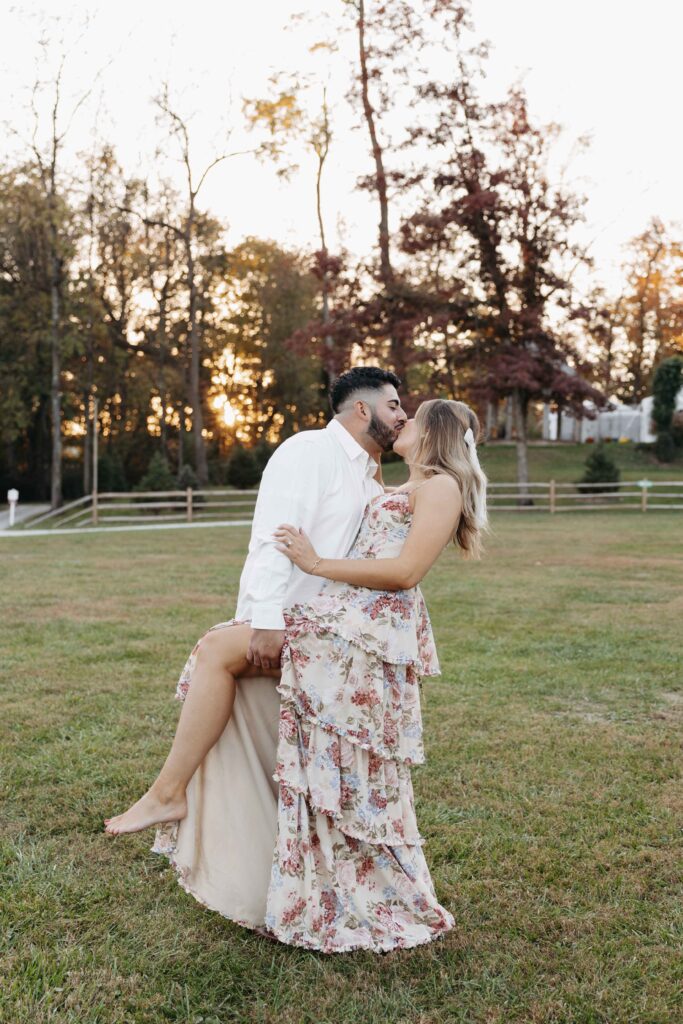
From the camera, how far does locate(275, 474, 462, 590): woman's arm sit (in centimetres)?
315

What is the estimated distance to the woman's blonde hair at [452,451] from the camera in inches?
131

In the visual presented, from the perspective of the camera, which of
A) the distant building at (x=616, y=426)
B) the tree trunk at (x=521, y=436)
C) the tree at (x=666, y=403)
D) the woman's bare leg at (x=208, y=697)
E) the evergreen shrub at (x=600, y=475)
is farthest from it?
the distant building at (x=616, y=426)

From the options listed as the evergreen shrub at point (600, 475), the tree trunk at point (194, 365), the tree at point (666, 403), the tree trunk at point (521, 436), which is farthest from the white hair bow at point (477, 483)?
the tree at point (666, 403)

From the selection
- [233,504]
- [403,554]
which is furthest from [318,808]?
[233,504]

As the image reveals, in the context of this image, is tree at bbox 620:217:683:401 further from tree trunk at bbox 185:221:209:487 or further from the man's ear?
the man's ear

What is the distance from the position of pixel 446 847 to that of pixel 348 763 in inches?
46.7

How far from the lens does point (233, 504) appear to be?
28.5 metres

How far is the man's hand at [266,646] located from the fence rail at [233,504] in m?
→ 23.5

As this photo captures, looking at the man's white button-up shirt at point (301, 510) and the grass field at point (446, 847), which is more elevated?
the man's white button-up shirt at point (301, 510)

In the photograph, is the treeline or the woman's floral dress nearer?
the woman's floral dress

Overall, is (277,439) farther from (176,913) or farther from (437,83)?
(176,913)

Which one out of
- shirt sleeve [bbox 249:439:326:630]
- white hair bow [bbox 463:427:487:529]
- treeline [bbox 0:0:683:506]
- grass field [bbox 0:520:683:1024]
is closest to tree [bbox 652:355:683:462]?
treeline [bbox 0:0:683:506]

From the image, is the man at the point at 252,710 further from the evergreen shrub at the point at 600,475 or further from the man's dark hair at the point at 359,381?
the evergreen shrub at the point at 600,475

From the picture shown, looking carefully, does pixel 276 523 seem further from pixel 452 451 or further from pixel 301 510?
pixel 452 451
